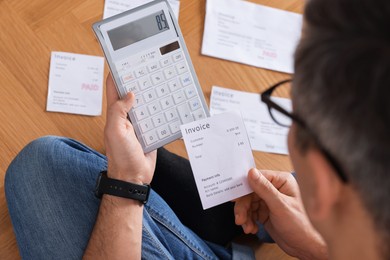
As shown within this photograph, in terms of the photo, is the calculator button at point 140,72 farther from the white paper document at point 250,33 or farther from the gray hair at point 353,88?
the gray hair at point 353,88

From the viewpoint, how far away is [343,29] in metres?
0.39

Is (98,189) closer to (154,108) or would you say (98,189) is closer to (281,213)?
(154,108)

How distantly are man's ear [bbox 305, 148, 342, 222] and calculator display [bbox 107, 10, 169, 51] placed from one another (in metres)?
0.38

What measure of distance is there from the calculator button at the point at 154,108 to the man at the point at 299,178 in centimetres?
4

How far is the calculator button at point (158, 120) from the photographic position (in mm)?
748

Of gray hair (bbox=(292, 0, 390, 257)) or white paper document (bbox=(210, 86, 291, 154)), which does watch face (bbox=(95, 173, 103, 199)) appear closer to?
white paper document (bbox=(210, 86, 291, 154))

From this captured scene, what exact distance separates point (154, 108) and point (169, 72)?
6 centimetres

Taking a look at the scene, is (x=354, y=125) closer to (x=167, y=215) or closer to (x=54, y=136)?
(x=167, y=215)

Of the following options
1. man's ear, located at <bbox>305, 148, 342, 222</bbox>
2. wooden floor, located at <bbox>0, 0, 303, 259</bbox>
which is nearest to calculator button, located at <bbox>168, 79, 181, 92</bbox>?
wooden floor, located at <bbox>0, 0, 303, 259</bbox>

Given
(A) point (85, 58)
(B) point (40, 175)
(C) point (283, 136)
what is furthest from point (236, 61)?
(B) point (40, 175)

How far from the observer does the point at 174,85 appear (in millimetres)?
754

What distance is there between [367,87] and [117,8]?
0.62 m

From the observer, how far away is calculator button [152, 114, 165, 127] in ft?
2.45

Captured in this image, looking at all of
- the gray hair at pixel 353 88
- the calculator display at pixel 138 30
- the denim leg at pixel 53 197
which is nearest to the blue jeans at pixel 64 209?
the denim leg at pixel 53 197
